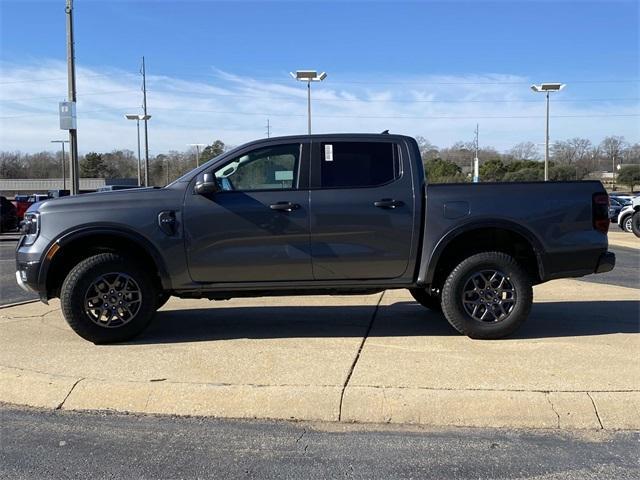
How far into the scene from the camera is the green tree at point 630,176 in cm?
6444

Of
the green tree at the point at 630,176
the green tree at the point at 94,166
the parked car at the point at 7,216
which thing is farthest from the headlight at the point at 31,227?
the green tree at the point at 94,166

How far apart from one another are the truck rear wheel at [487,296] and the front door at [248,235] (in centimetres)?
141

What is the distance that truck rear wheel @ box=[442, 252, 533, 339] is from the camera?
5.45 meters

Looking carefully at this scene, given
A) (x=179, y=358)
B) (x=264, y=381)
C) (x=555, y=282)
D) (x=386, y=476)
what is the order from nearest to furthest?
(x=386, y=476) → (x=264, y=381) → (x=179, y=358) → (x=555, y=282)

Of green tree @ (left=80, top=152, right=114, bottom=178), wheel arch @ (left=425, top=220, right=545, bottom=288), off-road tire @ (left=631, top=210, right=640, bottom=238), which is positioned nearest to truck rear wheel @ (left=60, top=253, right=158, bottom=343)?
wheel arch @ (left=425, top=220, right=545, bottom=288)

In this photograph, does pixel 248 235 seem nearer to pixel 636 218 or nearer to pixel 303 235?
pixel 303 235

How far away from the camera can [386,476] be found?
3.21m

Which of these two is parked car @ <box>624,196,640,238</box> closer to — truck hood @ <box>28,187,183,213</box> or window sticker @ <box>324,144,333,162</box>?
window sticker @ <box>324,144,333,162</box>

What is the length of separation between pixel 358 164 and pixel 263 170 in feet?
2.97

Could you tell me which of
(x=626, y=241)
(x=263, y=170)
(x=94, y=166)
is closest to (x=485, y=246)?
(x=263, y=170)

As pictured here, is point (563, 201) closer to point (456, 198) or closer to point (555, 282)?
point (456, 198)

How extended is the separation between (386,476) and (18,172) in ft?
366

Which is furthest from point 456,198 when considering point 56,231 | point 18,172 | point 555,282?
point 18,172

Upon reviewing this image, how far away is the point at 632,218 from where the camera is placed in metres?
19.8
